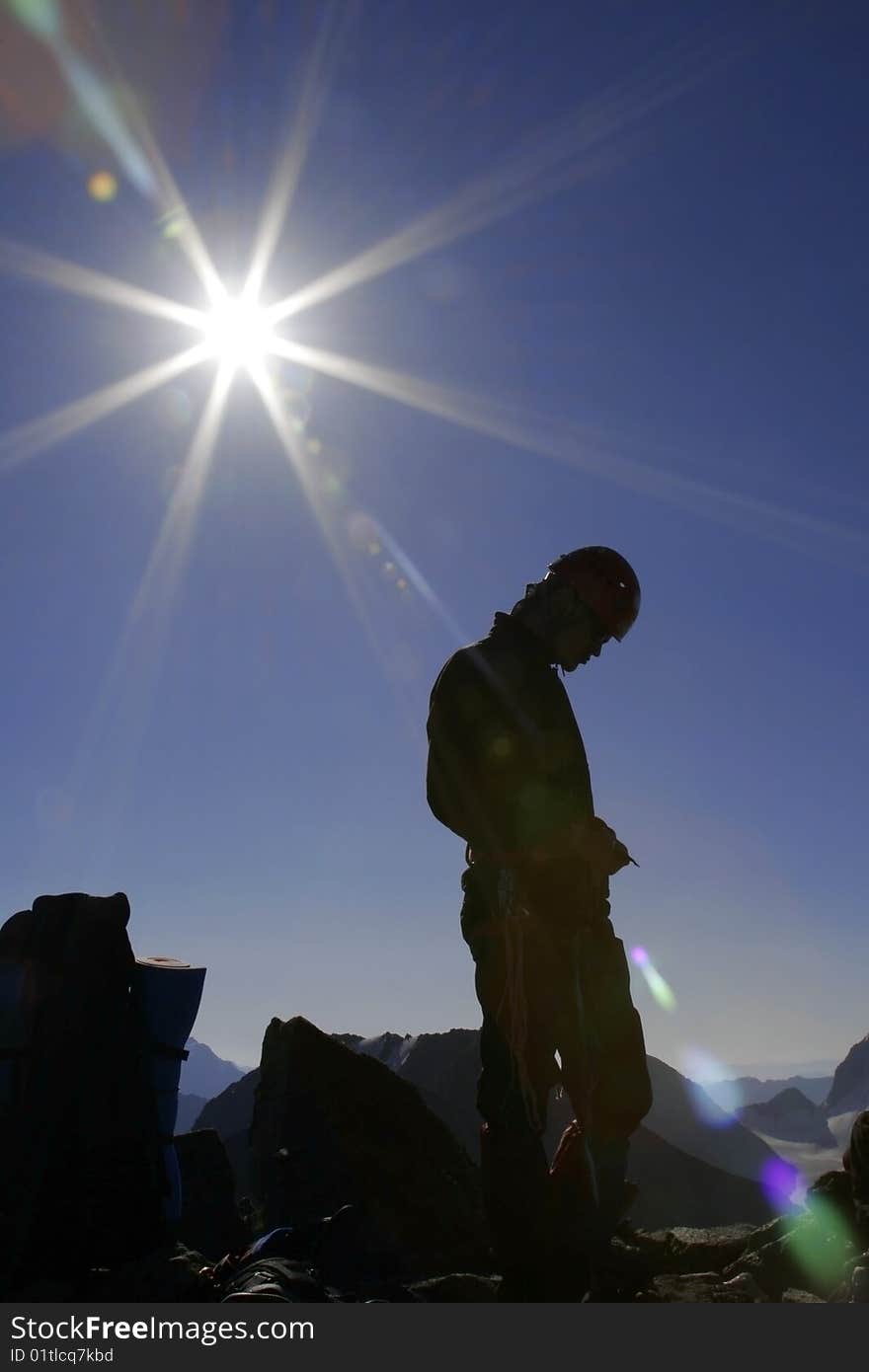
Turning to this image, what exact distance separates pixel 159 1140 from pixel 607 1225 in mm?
3052

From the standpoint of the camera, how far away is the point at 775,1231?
7738 millimetres

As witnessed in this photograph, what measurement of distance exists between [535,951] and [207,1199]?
5.93m

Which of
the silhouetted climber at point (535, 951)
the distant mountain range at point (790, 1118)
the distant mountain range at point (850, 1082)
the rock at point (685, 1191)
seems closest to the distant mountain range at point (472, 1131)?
the rock at point (685, 1191)

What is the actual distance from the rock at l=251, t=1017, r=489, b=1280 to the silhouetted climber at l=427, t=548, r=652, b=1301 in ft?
11.0

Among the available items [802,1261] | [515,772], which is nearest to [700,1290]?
[802,1261]

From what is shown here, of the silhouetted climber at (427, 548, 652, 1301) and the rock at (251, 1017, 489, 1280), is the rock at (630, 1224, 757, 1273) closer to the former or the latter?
the rock at (251, 1017, 489, 1280)

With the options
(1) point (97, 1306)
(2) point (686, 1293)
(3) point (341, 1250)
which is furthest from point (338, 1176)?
(1) point (97, 1306)

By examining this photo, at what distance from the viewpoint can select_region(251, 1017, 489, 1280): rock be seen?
8.48 m

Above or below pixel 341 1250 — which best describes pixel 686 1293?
below

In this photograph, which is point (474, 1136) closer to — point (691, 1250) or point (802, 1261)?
point (691, 1250)

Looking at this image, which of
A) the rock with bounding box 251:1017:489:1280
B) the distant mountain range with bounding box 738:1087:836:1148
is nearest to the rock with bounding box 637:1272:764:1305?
the rock with bounding box 251:1017:489:1280

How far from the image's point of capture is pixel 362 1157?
9672 mm

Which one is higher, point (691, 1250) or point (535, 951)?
point (535, 951)

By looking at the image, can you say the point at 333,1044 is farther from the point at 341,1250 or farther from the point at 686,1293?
the point at 686,1293
